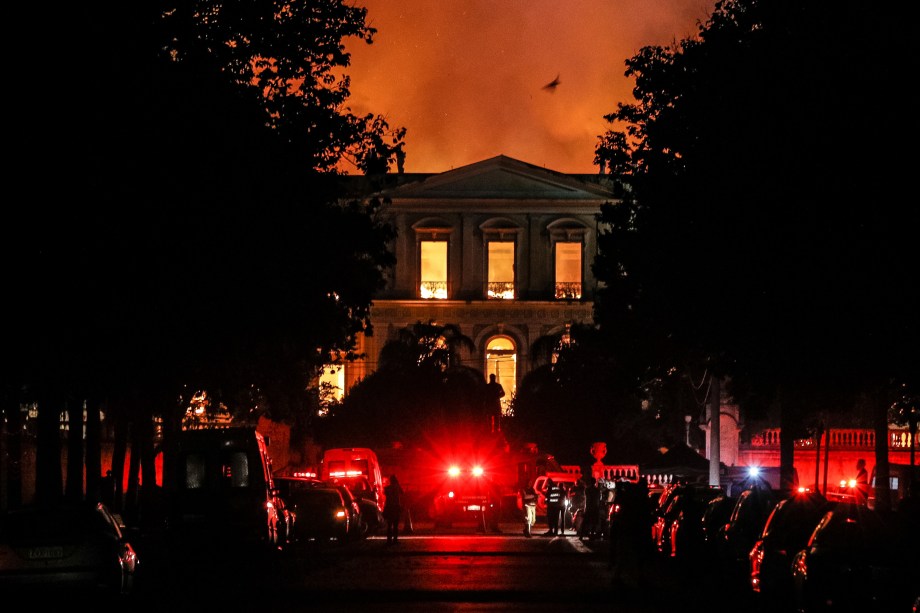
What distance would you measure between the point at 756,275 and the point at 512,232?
68.5 meters

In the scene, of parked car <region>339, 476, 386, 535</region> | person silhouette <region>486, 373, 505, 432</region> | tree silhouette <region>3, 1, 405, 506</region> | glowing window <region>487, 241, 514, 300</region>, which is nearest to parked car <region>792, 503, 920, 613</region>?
tree silhouette <region>3, 1, 405, 506</region>

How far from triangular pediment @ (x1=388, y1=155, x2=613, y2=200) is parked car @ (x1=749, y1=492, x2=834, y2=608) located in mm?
74880

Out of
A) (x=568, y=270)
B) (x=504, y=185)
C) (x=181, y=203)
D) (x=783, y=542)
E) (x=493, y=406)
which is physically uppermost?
(x=504, y=185)

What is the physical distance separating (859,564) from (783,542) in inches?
126

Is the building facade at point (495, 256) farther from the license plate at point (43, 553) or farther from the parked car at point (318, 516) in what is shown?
the license plate at point (43, 553)

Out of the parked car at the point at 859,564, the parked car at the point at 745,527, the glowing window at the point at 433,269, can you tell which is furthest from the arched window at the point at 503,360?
the parked car at the point at 859,564

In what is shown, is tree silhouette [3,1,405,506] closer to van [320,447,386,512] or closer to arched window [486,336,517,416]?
van [320,447,386,512]

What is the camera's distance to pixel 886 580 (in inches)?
549

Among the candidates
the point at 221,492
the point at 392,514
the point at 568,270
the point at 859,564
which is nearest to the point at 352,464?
the point at 392,514

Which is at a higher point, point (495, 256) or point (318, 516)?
point (495, 256)

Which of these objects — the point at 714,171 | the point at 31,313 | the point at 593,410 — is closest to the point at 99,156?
the point at 31,313

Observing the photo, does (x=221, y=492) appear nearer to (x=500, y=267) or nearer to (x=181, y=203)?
(x=181, y=203)

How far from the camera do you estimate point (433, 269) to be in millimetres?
95688

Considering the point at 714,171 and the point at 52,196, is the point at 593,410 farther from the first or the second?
the point at 52,196
